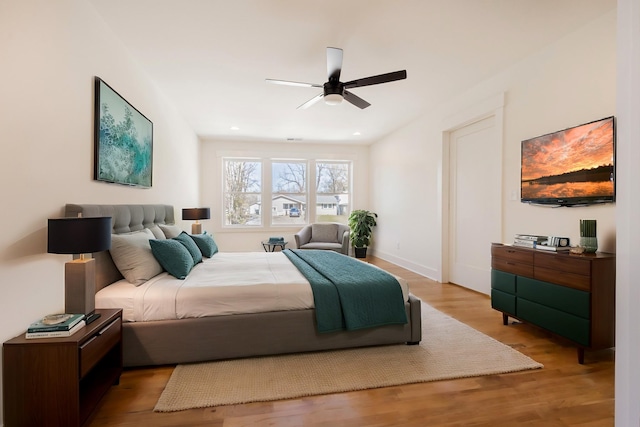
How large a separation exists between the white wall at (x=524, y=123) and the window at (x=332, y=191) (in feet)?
5.96

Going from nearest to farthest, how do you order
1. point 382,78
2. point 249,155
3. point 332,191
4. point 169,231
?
point 382,78
point 169,231
point 249,155
point 332,191

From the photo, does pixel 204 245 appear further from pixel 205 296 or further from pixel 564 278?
pixel 564 278

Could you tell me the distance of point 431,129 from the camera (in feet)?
16.4

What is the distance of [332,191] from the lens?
7.50 metres

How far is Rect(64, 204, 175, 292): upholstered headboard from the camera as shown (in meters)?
2.18

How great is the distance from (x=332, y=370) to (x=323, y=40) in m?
2.72

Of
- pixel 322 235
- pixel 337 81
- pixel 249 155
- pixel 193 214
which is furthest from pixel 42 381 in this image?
pixel 249 155

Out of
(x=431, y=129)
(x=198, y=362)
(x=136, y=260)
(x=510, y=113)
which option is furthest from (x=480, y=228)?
(x=136, y=260)

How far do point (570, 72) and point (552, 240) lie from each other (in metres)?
1.52

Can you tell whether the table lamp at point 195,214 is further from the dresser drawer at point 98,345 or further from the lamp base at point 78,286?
the lamp base at point 78,286

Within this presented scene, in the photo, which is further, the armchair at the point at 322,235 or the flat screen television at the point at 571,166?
the armchair at the point at 322,235

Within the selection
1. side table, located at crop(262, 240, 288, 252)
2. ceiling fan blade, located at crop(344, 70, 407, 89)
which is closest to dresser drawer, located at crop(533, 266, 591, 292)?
ceiling fan blade, located at crop(344, 70, 407, 89)

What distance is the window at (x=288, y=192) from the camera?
7.20 metres

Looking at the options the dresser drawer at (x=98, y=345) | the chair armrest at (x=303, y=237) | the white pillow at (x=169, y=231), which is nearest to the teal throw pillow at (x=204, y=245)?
the white pillow at (x=169, y=231)
